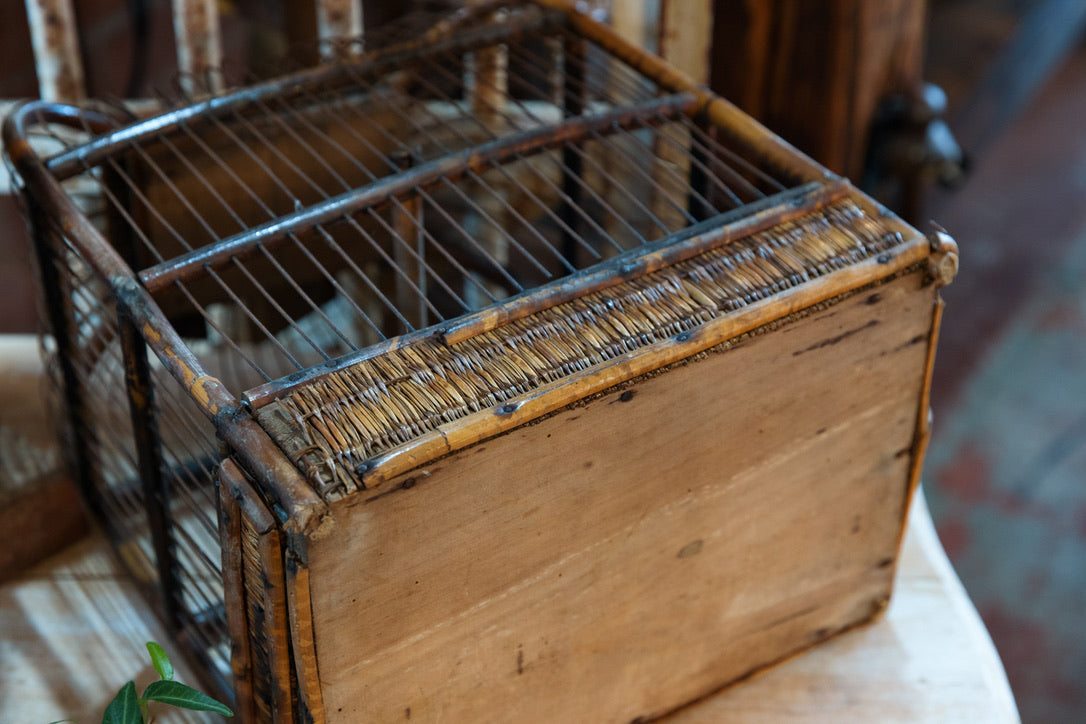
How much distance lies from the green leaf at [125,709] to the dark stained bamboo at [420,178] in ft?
1.12

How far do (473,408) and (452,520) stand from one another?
88 millimetres

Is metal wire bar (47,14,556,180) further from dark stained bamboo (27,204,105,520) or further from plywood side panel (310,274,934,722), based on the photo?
plywood side panel (310,274,934,722)

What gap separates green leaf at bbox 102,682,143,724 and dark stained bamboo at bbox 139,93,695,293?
34cm

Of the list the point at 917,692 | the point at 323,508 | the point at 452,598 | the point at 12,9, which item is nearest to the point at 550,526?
the point at 452,598

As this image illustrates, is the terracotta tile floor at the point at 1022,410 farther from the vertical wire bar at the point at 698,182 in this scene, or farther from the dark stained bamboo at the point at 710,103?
the dark stained bamboo at the point at 710,103

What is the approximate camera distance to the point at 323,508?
85 cm

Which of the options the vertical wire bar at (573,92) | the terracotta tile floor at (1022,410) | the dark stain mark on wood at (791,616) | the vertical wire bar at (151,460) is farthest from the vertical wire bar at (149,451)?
the terracotta tile floor at (1022,410)

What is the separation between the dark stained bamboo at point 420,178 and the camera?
3.56 ft

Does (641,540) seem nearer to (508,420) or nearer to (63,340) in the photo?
(508,420)

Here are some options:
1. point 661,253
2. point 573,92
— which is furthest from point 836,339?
point 573,92

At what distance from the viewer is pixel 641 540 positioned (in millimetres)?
1077

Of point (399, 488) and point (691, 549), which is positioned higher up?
point (399, 488)

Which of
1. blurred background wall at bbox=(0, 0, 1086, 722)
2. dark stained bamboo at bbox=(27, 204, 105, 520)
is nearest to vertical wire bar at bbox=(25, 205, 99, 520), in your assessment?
dark stained bamboo at bbox=(27, 204, 105, 520)

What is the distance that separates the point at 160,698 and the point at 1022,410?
2146 millimetres
